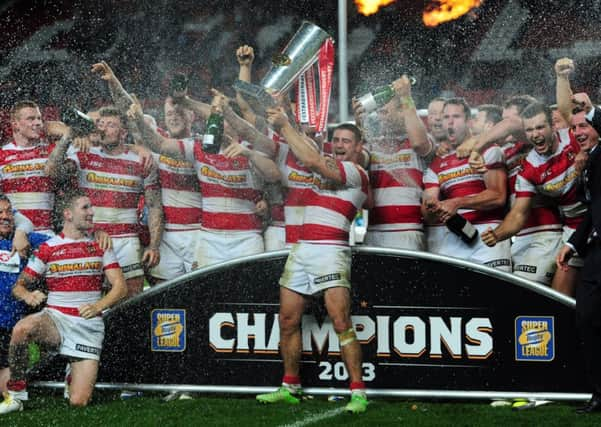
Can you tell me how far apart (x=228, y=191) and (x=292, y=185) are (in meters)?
0.32

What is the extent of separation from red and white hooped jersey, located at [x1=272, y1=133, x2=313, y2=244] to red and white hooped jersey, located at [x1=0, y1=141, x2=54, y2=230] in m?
1.18

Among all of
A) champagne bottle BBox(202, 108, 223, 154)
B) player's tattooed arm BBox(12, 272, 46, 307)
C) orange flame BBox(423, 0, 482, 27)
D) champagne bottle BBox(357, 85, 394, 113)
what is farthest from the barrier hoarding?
orange flame BBox(423, 0, 482, 27)

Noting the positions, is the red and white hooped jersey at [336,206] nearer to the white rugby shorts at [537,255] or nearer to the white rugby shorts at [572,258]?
the white rugby shorts at [537,255]

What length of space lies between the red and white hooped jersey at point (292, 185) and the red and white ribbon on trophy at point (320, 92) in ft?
0.58

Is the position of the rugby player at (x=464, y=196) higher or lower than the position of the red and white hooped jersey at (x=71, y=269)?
higher

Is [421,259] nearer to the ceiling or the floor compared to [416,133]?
nearer to the floor

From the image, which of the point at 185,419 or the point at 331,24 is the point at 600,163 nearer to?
the point at 331,24

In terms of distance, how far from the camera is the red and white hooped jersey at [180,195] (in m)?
5.06

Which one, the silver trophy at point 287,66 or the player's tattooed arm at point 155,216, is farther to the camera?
the player's tattooed arm at point 155,216

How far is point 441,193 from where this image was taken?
15.8ft

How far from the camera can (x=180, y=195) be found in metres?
5.07

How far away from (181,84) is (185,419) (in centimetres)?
156

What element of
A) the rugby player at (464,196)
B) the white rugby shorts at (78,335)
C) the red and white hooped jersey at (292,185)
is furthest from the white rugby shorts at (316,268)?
the white rugby shorts at (78,335)

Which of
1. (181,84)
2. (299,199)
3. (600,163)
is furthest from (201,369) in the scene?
(600,163)
